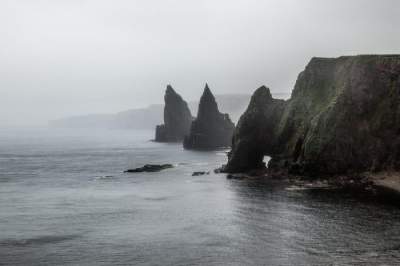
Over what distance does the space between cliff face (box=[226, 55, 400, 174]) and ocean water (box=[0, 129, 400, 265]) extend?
1341cm

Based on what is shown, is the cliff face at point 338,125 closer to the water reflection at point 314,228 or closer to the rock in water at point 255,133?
the rock in water at point 255,133

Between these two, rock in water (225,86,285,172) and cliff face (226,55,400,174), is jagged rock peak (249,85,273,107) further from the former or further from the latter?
cliff face (226,55,400,174)

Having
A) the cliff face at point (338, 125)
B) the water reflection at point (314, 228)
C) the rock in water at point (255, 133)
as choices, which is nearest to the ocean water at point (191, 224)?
the water reflection at point (314, 228)

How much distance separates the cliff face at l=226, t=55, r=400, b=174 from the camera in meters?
109

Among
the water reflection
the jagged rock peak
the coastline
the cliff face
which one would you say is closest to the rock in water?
the jagged rock peak

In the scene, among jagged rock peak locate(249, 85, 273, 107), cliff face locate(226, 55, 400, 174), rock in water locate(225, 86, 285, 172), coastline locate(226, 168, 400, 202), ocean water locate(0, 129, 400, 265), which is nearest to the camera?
ocean water locate(0, 129, 400, 265)

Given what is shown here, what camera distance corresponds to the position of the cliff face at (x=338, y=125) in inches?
4309

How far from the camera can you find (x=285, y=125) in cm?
12888

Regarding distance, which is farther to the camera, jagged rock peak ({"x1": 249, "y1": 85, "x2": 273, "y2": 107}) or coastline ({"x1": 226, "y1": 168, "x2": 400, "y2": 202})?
jagged rock peak ({"x1": 249, "y1": 85, "x2": 273, "y2": 107})

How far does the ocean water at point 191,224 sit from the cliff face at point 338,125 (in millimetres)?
13409

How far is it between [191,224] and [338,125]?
54.5m

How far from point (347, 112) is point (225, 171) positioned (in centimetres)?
3781

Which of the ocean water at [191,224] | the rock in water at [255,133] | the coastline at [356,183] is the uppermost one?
the rock in water at [255,133]

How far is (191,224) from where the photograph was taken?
243 ft
